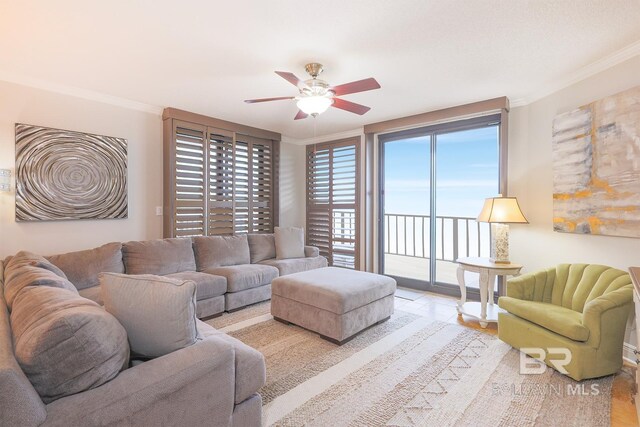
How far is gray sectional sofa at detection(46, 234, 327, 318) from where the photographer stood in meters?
2.99

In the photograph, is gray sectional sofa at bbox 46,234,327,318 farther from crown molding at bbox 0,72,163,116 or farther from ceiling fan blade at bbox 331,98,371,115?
ceiling fan blade at bbox 331,98,371,115

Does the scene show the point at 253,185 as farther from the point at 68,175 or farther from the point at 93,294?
the point at 93,294

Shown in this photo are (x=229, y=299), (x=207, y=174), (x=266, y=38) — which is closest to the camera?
(x=266, y=38)

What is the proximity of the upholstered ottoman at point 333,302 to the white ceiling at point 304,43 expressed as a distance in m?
1.97

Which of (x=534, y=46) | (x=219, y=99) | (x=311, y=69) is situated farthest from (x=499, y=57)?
(x=219, y=99)

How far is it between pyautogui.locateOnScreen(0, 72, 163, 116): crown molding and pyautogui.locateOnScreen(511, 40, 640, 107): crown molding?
4.37m

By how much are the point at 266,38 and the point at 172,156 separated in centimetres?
235

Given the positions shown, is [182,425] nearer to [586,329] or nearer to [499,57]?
[586,329]

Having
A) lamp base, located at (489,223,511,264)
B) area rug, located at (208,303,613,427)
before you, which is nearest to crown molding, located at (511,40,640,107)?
lamp base, located at (489,223,511,264)

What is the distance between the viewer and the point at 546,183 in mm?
3275

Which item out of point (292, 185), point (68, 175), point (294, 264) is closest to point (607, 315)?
point (294, 264)

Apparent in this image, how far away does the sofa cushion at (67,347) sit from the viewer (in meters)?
1.01

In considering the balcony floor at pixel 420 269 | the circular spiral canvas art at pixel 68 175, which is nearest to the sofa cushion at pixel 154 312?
the circular spiral canvas art at pixel 68 175

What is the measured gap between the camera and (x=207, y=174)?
4.44m
